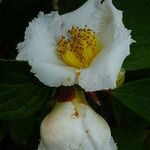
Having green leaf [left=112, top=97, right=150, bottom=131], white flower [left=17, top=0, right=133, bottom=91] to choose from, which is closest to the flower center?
white flower [left=17, top=0, right=133, bottom=91]

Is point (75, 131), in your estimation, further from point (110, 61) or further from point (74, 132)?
point (110, 61)

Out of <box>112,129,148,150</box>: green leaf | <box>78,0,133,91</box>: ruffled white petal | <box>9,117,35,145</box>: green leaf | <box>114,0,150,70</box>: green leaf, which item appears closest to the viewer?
<box>78,0,133,91</box>: ruffled white petal

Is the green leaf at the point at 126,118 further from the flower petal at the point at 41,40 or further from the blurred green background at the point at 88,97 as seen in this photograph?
the flower petal at the point at 41,40

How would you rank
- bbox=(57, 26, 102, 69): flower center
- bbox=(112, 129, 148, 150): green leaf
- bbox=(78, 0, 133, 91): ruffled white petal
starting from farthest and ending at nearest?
bbox=(112, 129, 148, 150): green leaf < bbox=(57, 26, 102, 69): flower center < bbox=(78, 0, 133, 91): ruffled white petal

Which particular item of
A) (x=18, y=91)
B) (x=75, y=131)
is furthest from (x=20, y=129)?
(x=75, y=131)

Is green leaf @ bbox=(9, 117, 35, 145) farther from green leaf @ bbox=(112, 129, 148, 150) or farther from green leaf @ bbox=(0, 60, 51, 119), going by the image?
green leaf @ bbox=(0, 60, 51, 119)

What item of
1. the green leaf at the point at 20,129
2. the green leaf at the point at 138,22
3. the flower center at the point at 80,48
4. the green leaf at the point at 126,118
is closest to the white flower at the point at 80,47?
the flower center at the point at 80,48
